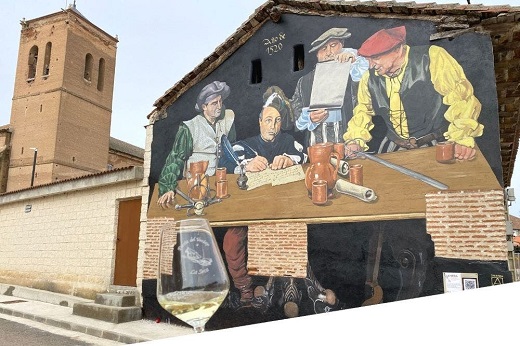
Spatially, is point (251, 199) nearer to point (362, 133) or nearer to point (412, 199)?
point (362, 133)

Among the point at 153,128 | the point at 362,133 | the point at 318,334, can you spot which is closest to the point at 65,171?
the point at 153,128

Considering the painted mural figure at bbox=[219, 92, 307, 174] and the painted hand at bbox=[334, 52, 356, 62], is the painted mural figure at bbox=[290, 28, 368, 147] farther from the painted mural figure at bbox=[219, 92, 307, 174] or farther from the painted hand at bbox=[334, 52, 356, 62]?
the painted mural figure at bbox=[219, 92, 307, 174]

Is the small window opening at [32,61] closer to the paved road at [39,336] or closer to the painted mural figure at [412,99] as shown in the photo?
the paved road at [39,336]

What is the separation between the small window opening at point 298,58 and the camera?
25.0 ft

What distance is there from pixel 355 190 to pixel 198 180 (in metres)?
3.57

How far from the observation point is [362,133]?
644cm

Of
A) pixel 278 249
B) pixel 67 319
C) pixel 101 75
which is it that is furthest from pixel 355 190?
pixel 101 75

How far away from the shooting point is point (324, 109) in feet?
22.8

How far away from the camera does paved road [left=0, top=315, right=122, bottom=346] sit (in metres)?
6.81

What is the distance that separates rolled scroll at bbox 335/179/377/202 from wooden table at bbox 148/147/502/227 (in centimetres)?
6

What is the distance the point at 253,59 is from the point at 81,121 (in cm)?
2536

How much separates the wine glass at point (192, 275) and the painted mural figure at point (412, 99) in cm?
512

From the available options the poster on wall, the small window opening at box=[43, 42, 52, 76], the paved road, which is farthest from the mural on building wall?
the small window opening at box=[43, 42, 52, 76]

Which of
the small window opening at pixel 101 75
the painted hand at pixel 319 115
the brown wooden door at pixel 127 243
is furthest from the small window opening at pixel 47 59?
the painted hand at pixel 319 115
